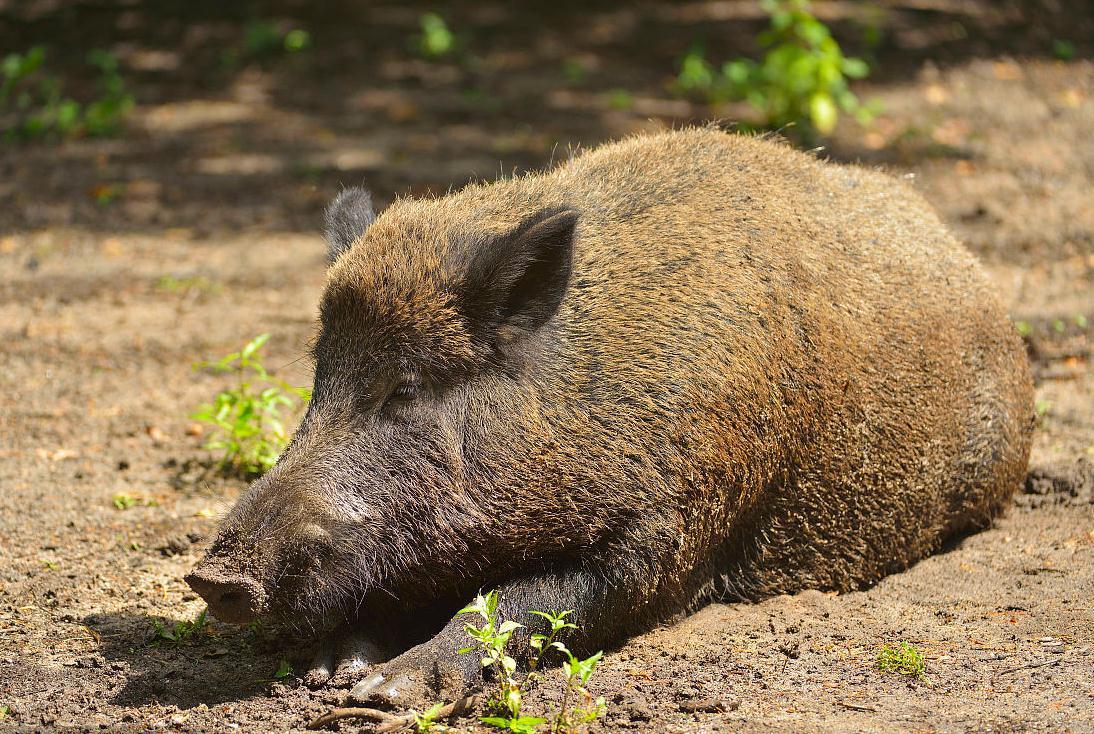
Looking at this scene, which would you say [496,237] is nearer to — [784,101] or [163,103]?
[784,101]

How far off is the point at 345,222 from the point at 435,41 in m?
8.63

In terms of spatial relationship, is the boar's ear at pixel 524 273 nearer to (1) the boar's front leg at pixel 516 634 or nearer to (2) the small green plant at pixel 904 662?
(1) the boar's front leg at pixel 516 634

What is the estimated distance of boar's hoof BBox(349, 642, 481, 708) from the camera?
11.7ft

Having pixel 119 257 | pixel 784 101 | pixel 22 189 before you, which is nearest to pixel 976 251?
pixel 784 101

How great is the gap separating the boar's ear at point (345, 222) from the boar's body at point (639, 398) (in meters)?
0.04

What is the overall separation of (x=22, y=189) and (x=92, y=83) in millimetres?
2811

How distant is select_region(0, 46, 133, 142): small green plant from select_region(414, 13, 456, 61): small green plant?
→ 296 centimetres

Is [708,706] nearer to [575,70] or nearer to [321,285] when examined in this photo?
[321,285]

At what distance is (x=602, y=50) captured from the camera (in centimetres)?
1269

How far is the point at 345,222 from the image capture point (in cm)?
445

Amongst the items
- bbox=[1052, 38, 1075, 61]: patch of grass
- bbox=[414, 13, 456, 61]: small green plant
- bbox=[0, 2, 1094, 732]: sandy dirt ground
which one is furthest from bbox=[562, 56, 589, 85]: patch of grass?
bbox=[1052, 38, 1075, 61]: patch of grass

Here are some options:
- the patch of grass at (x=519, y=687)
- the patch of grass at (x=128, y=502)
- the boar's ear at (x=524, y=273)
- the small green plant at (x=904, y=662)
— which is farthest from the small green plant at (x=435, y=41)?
the small green plant at (x=904, y=662)

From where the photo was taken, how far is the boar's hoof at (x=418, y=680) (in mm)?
3564

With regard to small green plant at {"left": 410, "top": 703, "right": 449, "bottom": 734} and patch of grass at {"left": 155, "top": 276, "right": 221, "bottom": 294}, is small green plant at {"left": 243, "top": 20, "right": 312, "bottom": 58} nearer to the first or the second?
patch of grass at {"left": 155, "top": 276, "right": 221, "bottom": 294}
